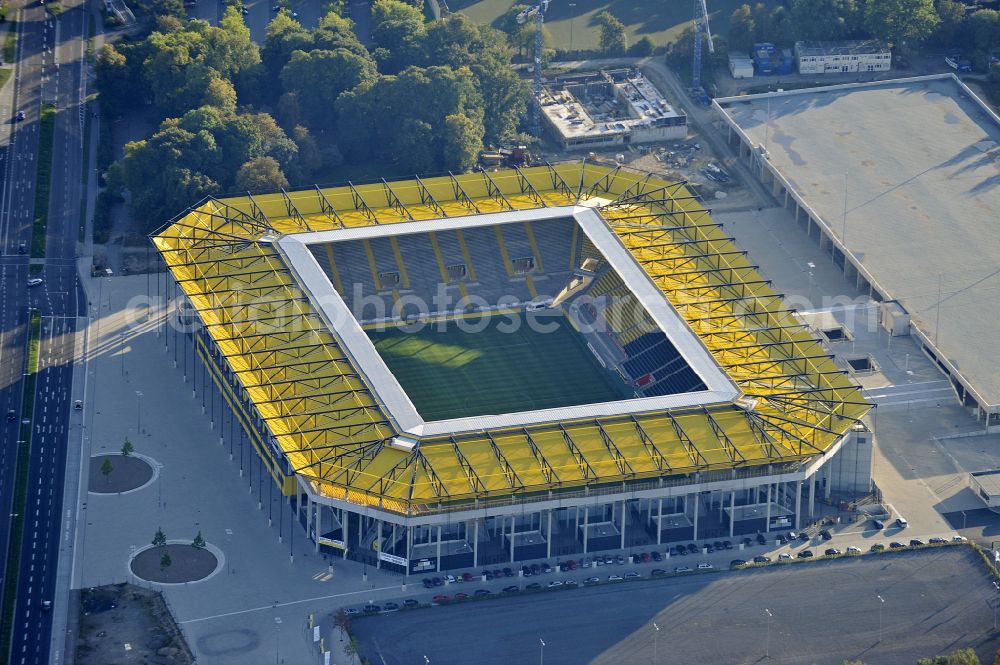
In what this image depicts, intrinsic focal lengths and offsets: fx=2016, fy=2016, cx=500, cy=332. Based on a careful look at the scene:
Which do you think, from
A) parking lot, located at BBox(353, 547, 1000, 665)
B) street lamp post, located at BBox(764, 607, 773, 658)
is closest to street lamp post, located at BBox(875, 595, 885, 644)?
parking lot, located at BBox(353, 547, 1000, 665)

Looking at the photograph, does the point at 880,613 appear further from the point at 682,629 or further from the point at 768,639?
the point at 682,629

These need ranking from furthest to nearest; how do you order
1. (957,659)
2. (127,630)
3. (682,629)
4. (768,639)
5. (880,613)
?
(880,613)
(682,629)
(127,630)
(768,639)
(957,659)

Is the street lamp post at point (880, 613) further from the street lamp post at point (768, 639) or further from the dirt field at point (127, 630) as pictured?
the dirt field at point (127, 630)

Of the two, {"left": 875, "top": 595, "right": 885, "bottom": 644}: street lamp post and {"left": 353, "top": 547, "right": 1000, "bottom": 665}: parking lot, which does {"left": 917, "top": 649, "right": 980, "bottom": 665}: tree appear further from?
{"left": 875, "top": 595, "right": 885, "bottom": 644}: street lamp post

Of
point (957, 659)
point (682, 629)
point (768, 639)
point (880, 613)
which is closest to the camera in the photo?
point (957, 659)

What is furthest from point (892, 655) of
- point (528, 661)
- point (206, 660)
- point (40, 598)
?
point (40, 598)

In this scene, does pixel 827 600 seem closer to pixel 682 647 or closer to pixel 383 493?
pixel 682 647

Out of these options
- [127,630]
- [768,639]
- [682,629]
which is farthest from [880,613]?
[127,630]
